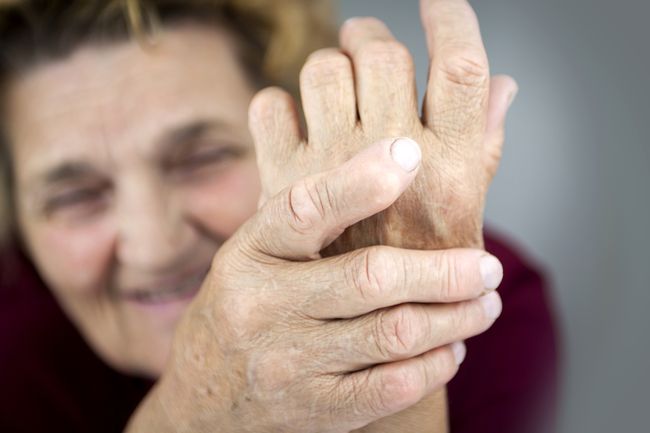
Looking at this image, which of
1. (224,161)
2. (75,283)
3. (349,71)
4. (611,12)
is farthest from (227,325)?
(611,12)

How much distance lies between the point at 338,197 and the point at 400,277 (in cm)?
8

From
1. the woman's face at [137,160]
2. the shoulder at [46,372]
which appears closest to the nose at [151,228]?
the woman's face at [137,160]

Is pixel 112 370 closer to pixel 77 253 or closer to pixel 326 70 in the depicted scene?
pixel 77 253

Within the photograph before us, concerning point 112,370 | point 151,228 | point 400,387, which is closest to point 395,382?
point 400,387

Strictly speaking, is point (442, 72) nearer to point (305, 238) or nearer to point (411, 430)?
point (305, 238)

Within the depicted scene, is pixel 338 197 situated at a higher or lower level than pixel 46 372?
higher

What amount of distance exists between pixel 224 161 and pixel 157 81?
134mm

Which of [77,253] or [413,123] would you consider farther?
[77,253]

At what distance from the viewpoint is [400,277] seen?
509 mm

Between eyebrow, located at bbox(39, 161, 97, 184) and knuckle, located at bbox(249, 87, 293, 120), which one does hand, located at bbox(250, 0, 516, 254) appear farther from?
eyebrow, located at bbox(39, 161, 97, 184)

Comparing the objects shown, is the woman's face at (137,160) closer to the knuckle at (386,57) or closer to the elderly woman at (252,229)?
the elderly woman at (252,229)

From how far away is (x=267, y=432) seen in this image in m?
0.62

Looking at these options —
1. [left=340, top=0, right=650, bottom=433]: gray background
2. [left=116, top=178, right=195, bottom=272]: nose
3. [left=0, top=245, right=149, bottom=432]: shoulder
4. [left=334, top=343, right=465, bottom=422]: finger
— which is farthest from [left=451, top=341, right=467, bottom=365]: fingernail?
[left=0, top=245, right=149, bottom=432]: shoulder

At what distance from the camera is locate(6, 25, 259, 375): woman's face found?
863 millimetres
